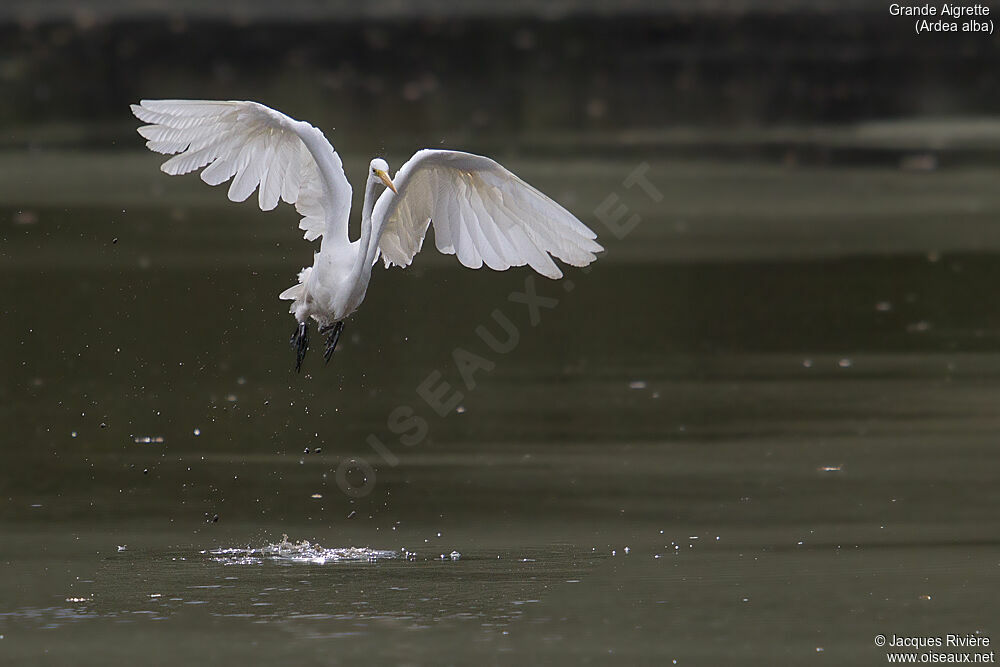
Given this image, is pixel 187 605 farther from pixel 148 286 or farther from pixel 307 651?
pixel 148 286

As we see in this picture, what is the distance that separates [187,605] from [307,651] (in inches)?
32.0

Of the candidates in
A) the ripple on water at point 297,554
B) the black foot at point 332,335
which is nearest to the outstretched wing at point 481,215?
the black foot at point 332,335

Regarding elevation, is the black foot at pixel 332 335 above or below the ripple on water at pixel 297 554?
above

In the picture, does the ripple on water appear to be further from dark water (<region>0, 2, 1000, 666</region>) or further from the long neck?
the long neck

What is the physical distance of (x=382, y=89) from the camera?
27.6 metres

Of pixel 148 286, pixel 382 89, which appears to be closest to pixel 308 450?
pixel 148 286

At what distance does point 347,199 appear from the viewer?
379 inches

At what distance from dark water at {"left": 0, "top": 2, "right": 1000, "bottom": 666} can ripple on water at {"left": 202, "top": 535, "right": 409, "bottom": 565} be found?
4 cm

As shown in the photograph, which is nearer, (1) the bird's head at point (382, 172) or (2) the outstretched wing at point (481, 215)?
(1) the bird's head at point (382, 172)

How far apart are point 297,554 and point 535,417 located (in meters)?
2.81

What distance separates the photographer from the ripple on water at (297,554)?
326 inches

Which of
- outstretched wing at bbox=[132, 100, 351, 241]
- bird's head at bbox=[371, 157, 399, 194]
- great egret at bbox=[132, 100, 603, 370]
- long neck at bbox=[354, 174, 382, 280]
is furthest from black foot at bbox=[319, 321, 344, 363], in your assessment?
bird's head at bbox=[371, 157, 399, 194]

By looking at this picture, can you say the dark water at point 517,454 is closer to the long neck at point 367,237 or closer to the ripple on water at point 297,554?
the ripple on water at point 297,554

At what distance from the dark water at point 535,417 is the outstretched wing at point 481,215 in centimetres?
104
